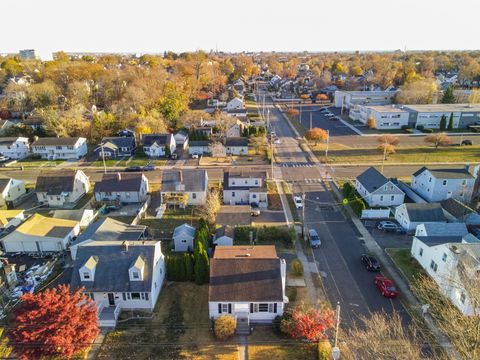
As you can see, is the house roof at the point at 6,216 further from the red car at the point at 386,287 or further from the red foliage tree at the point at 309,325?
the red car at the point at 386,287

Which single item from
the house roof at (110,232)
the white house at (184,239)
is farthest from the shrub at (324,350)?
the house roof at (110,232)

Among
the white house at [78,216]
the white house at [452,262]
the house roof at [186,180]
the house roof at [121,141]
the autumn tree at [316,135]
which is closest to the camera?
the white house at [452,262]

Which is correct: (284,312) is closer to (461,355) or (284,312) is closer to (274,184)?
(461,355)

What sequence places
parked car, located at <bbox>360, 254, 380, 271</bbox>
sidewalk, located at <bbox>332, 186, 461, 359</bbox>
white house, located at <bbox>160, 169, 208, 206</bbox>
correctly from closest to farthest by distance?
sidewalk, located at <bbox>332, 186, 461, 359</bbox>, parked car, located at <bbox>360, 254, 380, 271</bbox>, white house, located at <bbox>160, 169, 208, 206</bbox>

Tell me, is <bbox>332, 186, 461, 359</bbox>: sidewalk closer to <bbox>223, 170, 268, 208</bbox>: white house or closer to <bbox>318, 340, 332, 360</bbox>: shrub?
<bbox>318, 340, 332, 360</bbox>: shrub

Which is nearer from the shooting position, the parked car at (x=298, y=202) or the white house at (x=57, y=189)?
the parked car at (x=298, y=202)

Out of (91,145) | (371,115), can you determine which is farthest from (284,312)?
(371,115)

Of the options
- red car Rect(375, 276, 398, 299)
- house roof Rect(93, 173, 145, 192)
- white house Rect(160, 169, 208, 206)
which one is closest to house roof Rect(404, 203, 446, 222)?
red car Rect(375, 276, 398, 299)
